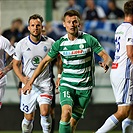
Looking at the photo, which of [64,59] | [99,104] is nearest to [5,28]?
[99,104]

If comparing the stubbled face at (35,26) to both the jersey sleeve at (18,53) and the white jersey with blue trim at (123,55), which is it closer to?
the jersey sleeve at (18,53)

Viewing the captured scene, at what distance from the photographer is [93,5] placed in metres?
15.3

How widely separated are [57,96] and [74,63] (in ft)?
14.4

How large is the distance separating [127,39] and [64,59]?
3.25ft

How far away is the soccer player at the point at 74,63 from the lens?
912cm

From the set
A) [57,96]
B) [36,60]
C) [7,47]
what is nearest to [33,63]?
[36,60]

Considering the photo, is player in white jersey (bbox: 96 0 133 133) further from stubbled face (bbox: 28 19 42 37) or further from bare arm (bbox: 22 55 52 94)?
stubbled face (bbox: 28 19 42 37)

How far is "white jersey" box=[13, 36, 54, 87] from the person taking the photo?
10055mm

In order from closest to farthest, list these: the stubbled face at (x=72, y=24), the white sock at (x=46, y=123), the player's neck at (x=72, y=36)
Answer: the stubbled face at (x=72, y=24) < the player's neck at (x=72, y=36) < the white sock at (x=46, y=123)

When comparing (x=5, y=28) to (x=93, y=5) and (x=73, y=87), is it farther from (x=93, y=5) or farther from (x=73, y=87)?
(x=73, y=87)

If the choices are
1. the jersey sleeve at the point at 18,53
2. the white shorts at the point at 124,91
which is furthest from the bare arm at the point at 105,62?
the jersey sleeve at the point at 18,53

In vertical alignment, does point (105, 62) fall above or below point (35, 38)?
below

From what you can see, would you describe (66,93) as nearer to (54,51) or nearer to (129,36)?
(54,51)

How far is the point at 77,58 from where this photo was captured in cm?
917
